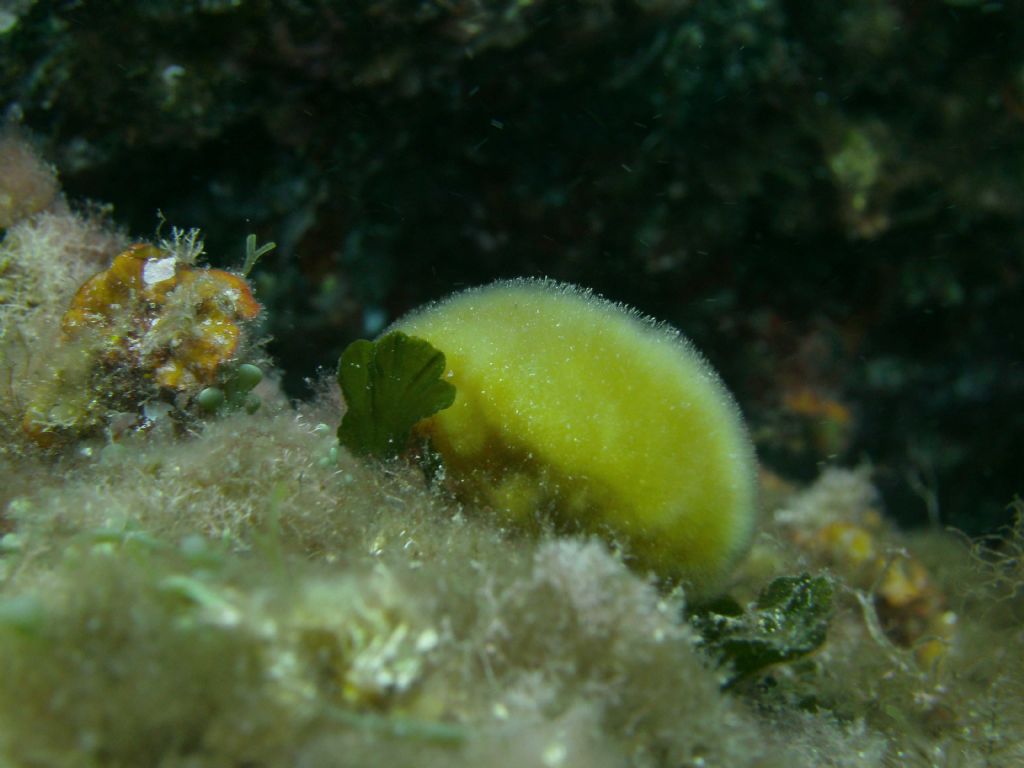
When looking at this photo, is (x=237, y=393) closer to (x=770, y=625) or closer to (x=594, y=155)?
(x=770, y=625)

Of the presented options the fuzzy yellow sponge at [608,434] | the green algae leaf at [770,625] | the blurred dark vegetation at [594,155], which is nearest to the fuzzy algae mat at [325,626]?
the green algae leaf at [770,625]

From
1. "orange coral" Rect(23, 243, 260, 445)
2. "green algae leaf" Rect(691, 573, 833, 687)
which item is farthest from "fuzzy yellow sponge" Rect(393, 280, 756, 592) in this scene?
"orange coral" Rect(23, 243, 260, 445)

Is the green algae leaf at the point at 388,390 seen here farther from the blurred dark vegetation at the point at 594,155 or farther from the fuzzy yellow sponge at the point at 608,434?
the blurred dark vegetation at the point at 594,155

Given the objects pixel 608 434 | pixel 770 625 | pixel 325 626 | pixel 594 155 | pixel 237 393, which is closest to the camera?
pixel 325 626

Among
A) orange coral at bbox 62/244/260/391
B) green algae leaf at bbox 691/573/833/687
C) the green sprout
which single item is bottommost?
green algae leaf at bbox 691/573/833/687

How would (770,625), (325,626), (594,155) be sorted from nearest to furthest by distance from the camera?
(325,626)
(770,625)
(594,155)

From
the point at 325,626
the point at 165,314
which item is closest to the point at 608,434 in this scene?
the point at 325,626

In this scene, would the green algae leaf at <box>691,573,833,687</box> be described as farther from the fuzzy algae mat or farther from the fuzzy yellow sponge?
the fuzzy yellow sponge
